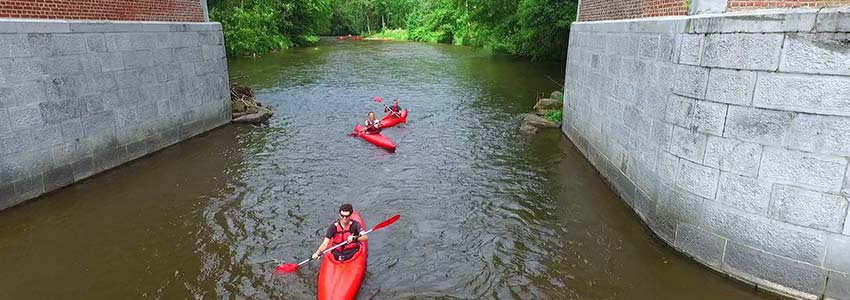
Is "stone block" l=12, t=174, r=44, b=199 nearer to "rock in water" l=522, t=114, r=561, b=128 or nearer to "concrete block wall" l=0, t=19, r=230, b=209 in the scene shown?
"concrete block wall" l=0, t=19, r=230, b=209

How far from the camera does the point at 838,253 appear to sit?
534 centimetres

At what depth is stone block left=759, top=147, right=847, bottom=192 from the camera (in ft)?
17.0

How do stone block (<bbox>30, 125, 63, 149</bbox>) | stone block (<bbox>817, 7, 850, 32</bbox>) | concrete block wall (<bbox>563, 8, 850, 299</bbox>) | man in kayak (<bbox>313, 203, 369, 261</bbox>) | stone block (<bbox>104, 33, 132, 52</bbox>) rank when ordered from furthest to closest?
stone block (<bbox>104, 33, 132, 52</bbox>)
stone block (<bbox>30, 125, 63, 149</bbox>)
man in kayak (<bbox>313, 203, 369, 261</bbox>)
concrete block wall (<bbox>563, 8, 850, 299</bbox>)
stone block (<bbox>817, 7, 850, 32</bbox>)

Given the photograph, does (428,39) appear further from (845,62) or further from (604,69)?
(845,62)

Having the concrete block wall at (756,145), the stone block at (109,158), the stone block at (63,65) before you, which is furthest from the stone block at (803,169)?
the stone block at (109,158)

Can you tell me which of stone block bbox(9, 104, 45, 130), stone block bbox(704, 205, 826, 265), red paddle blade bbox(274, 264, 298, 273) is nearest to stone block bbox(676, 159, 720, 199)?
stone block bbox(704, 205, 826, 265)

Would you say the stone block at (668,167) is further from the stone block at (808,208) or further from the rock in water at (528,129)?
the rock in water at (528,129)

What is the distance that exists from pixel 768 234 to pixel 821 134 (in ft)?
4.07

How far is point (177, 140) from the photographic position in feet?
39.3

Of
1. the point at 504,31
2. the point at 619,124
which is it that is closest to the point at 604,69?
the point at 619,124

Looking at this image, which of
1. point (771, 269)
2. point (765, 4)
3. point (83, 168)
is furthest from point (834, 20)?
point (83, 168)

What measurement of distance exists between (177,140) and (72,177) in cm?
312

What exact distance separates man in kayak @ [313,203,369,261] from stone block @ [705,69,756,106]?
4631 millimetres

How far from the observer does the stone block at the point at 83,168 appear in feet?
29.7
